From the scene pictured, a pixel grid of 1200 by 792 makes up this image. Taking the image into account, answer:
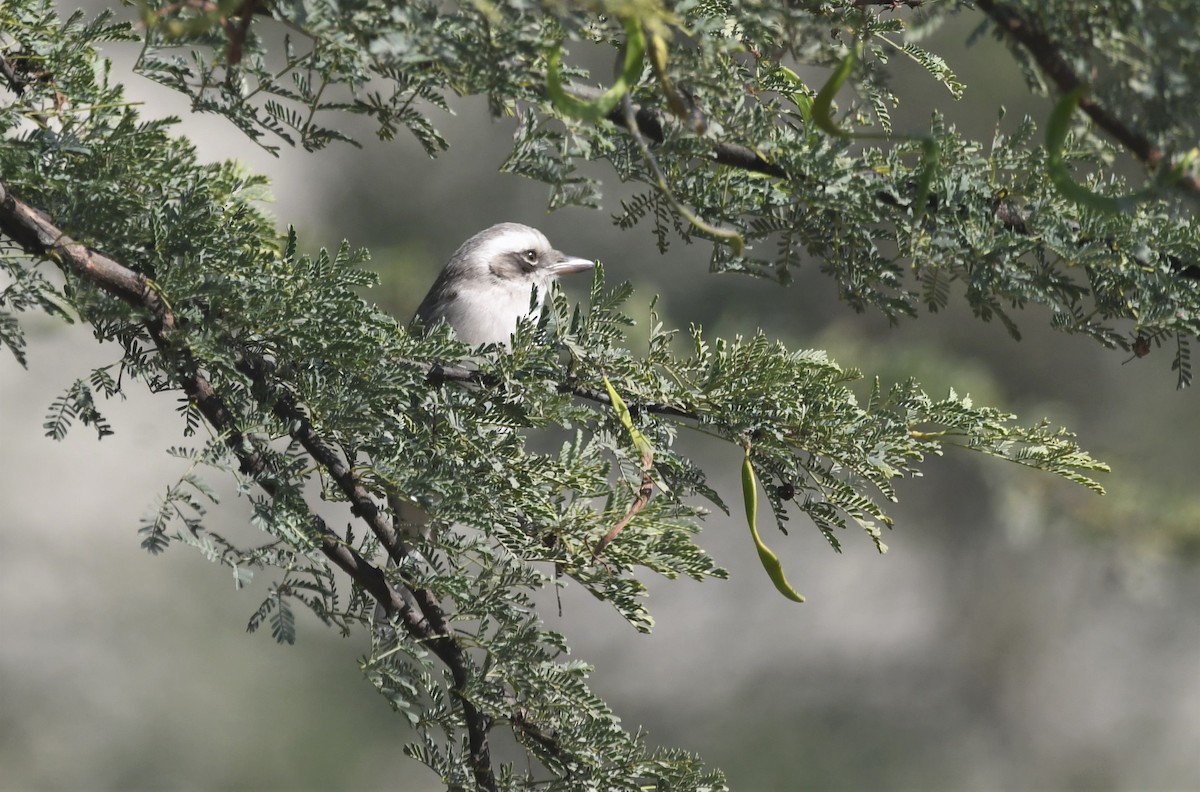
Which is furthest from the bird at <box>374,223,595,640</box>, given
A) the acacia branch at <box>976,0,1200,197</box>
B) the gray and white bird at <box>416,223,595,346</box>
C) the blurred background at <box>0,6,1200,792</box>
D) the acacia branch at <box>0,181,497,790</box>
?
the blurred background at <box>0,6,1200,792</box>

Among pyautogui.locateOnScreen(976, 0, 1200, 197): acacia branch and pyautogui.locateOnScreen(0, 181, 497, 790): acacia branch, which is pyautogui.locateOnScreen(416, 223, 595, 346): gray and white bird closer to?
pyautogui.locateOnScreen(0, 181, 497, 790): acacia branch

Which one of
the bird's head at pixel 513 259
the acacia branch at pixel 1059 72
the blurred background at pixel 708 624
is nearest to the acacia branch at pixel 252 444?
the acacia branch at pixel 1059 72

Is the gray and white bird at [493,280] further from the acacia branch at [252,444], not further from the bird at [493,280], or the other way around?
the acacia branch at [252,444]

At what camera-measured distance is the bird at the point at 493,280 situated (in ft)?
9.29

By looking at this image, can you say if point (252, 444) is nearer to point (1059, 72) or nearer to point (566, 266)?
point (1059, 72)

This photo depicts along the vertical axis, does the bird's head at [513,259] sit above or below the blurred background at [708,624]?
below

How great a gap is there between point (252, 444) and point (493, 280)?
5.99 ft

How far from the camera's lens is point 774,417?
1.23 m

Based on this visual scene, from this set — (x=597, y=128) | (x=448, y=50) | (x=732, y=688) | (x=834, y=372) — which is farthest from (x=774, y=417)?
(x=732, y=688)

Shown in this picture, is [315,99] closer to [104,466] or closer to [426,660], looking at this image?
[426,660]

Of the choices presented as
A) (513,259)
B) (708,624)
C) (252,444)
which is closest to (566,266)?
(513,259)

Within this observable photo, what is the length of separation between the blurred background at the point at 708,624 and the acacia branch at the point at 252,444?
13.3 ft

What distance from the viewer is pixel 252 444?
3.77ft

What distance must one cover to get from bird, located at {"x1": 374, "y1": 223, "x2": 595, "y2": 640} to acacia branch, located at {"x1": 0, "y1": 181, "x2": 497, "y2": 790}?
58.8 inches
